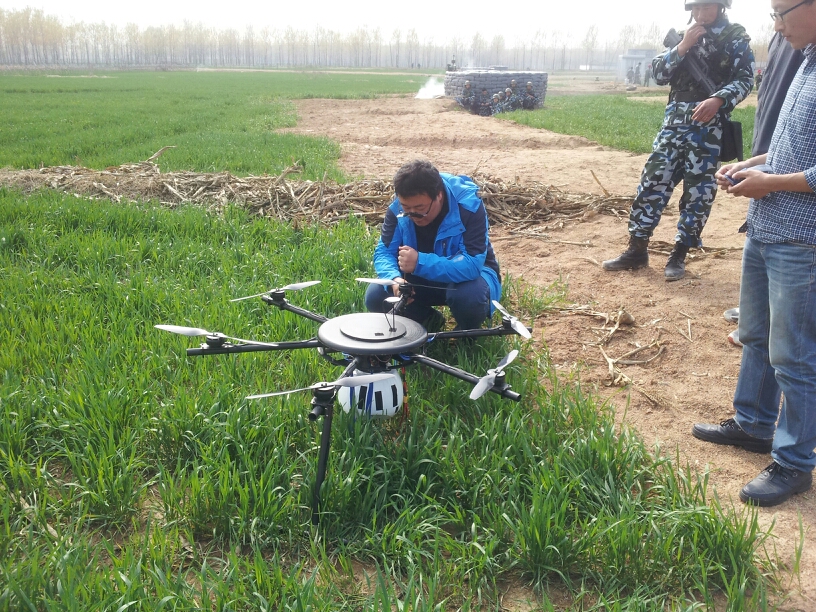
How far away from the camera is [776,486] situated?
229 centimetres

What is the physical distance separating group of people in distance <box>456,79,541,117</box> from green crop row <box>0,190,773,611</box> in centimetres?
2114

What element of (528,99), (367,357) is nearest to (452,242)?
(367,357)

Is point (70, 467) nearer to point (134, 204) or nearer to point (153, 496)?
point (153, 496)

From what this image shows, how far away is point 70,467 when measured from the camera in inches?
98.0

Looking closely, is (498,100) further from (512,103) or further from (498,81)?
(498,81)

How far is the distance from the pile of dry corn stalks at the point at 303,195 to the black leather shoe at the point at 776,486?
14.5 ft

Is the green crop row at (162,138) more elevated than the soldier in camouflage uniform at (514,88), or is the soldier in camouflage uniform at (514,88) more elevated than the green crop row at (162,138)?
the soldier in camouflage uniform at (514,88)

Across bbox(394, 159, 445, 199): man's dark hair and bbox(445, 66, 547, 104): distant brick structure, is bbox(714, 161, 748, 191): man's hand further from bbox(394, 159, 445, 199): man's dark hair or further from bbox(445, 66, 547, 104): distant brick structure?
bbox(445, 66, 547, 104): distant brick structure

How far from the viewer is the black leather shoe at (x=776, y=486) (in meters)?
2.28

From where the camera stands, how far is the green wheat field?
1.85m

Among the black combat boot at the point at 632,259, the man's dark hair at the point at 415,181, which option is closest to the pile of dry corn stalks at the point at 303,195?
the black combat boot at the point at 632,259

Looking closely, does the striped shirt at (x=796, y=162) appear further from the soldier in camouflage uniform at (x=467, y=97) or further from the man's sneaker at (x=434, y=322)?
the soldier in camouflage uniform at (x=467, y=97)

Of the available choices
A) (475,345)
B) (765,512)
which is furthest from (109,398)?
(765,512)

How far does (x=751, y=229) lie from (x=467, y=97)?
23.7 meters
